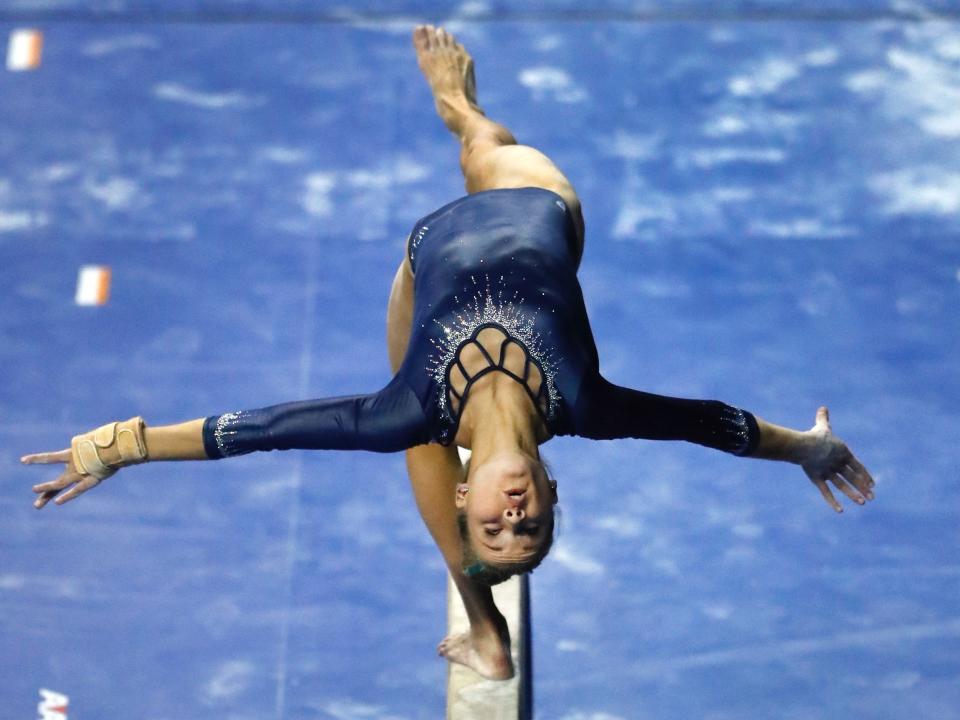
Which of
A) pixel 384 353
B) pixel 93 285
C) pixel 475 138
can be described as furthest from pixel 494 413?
pixel 93 285

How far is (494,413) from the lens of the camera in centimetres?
233

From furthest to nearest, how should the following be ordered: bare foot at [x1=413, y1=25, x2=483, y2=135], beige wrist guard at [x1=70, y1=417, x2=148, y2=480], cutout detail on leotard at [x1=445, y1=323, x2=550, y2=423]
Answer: bare foot at [x1=413, y1=25, x2=483, y2=135]
beige wrist guard at [x1=70, y1=417, x2=148, y2=480]
cutout detail on leotard at [x1=445, y1=323, x2=550, y2=423]

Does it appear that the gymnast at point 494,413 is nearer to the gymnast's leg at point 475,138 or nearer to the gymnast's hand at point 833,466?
the gymnast's hand at point 833,466

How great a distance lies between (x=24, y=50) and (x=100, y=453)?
2693 millimetres

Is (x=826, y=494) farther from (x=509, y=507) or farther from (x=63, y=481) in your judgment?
(x=63, y=481)

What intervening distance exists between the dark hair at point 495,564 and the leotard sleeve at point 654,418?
0.51 ft

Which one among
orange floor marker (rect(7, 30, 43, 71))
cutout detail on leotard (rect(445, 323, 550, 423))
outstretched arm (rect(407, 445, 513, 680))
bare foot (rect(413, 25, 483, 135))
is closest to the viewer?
cutout detail on leotard (rect(445, 323, 550, 423))

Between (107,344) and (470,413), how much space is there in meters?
1.85

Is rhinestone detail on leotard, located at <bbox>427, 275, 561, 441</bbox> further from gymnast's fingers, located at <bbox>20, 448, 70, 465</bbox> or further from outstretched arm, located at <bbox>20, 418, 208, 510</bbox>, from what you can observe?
gymnast's fingers, located at <bbox>20, 448, 70, 465</bbox>

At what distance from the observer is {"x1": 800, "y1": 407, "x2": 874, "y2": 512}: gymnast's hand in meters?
2.66

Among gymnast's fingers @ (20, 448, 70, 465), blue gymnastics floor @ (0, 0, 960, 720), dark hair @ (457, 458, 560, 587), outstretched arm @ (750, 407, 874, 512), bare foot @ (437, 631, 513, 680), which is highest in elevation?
blue gymnastics floor @ (0, 0, 960, 720)

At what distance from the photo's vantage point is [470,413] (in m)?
2.38

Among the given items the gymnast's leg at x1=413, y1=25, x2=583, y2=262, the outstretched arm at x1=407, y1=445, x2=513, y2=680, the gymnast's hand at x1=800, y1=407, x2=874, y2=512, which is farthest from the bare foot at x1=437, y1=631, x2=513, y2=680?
the gymnast's leg at x1=413, y1=25, x2=583, y2=262

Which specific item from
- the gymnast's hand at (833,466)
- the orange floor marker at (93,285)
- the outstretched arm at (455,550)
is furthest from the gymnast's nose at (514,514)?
the orange floor marker at (93,285)
